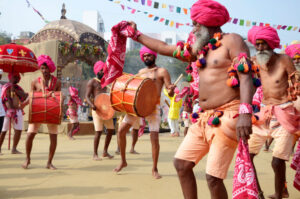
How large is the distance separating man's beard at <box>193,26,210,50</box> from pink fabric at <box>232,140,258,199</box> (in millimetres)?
996

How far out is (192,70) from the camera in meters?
3.27

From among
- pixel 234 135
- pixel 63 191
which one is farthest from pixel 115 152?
pixel 234 135

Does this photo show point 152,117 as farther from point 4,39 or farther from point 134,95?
point 4,39

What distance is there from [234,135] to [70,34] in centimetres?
1385

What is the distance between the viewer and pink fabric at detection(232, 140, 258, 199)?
8.00 ft

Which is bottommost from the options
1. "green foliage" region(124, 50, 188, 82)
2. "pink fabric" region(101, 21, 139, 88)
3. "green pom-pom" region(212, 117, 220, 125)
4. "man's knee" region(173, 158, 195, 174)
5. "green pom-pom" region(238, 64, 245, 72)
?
"man's knee" region(173, 158, 195, 174)

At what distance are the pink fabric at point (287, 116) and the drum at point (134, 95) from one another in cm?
185

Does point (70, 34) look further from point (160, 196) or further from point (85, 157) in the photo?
point (160, 196)

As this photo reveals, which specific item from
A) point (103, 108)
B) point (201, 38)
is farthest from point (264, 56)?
point (103, 108)

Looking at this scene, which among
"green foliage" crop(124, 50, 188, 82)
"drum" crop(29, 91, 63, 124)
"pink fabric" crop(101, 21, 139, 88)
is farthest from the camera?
"green foliage" crop(124, 50, 188, 82)

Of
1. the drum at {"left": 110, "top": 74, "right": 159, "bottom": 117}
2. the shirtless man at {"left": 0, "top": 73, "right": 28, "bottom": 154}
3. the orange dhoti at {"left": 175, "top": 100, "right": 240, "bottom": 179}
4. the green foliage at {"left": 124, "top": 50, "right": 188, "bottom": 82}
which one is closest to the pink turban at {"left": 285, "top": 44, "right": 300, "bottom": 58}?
the drum at {"left": 110, "top": 74, "right": 159, "bottom": 117}

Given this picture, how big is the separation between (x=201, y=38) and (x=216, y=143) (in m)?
0.99

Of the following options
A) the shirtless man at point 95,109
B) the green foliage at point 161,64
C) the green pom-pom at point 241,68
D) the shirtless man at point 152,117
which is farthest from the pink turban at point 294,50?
the green foliage at point 161,64

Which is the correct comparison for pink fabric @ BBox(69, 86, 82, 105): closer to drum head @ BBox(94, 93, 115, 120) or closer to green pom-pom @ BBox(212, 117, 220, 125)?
drum head @ BBox(94, 93, 115, 120)
